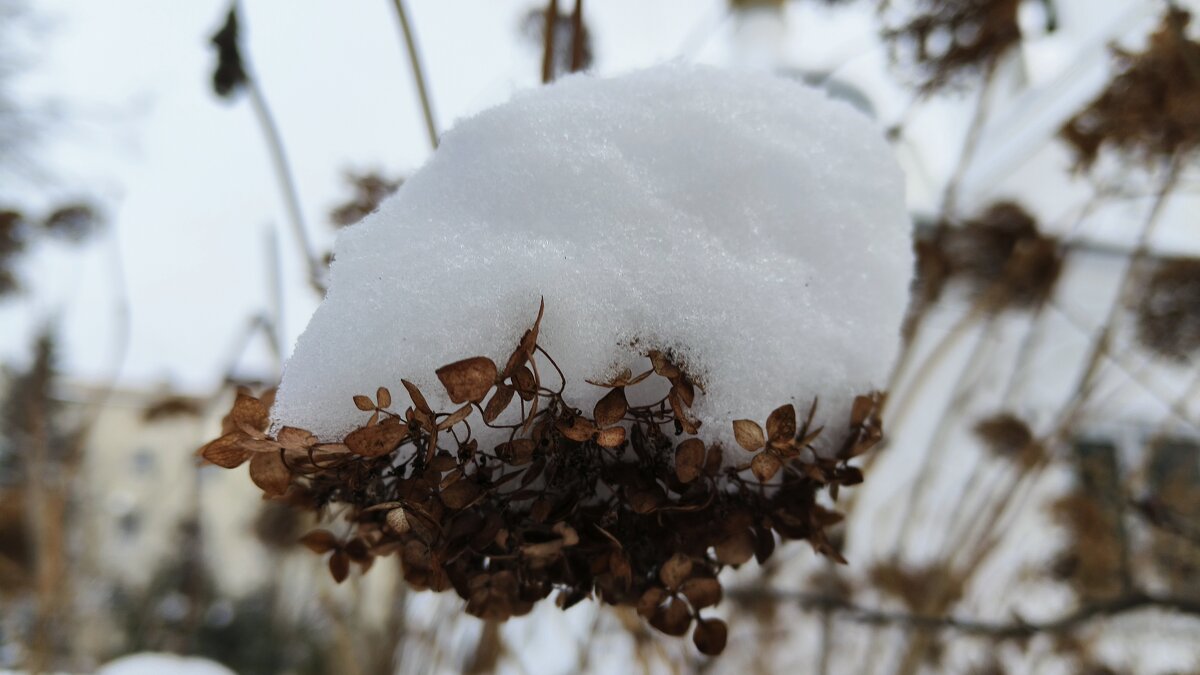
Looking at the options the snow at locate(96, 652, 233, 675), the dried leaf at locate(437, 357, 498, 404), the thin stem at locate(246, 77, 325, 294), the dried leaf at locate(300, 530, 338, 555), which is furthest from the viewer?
the snow at locate(96, 652, 233, 675)

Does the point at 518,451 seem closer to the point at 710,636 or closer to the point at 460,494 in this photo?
the point at 460,494

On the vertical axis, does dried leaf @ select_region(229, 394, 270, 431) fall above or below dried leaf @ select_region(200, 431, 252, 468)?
above

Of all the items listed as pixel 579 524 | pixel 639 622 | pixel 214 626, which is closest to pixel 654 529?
pixel 579 524

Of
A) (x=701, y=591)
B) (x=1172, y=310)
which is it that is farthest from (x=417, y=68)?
(x=1172, y=310)

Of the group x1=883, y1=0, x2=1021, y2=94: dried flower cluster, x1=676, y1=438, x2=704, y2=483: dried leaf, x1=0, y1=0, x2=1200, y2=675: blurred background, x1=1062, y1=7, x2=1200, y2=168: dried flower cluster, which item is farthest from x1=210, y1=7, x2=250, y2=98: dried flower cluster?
x1=1062, y1=7, x2=1200, y2=168: dried flower cluster

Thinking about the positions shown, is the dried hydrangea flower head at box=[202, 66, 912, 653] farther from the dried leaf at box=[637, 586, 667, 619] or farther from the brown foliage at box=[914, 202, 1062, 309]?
the brown foliage at box=[914, 202, 1062, 309]
